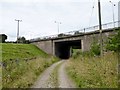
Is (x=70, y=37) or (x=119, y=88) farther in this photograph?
(x=70, y=37)

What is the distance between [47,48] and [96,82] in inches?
2231

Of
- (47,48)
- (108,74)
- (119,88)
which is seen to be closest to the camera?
(119,88)

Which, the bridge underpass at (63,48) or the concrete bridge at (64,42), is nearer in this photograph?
the concrete bridge at (64,42)

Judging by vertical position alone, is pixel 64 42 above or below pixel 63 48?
above

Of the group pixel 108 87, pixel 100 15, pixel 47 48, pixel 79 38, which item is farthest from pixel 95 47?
pixel 47 48

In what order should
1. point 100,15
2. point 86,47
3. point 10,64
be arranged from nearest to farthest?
1. point 10,64
2. point 100,15
3. point 86,47

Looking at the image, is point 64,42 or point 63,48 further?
point 63,48

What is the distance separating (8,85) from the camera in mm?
15312

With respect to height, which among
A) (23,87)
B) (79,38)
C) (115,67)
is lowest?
(23,87)

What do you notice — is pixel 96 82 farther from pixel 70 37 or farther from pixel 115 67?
pixel 70 37

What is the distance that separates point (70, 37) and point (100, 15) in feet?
110

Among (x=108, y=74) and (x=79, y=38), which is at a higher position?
(x=79, y=38)

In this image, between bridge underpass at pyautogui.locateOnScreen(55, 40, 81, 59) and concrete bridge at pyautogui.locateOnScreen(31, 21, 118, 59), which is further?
bridge underpass at pyautogui.locateOnScreen(55, 40, 81, 59)

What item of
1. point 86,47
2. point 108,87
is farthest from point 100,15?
point 86,47
